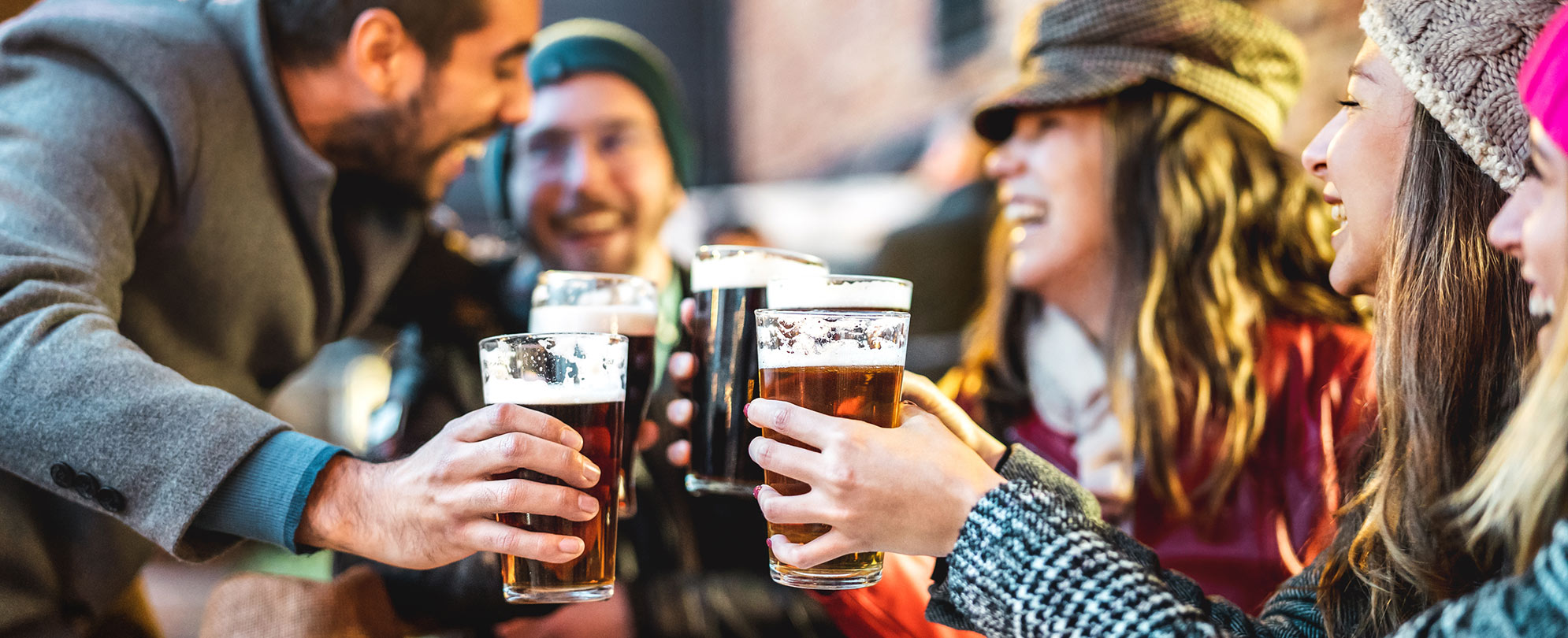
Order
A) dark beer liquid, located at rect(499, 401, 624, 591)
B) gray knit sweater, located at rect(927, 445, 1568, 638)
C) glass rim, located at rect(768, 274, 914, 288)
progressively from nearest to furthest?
gray knit sweater, located at rect(927, 445, 1568, 638) → dark beer liquid, located at rect(499, 401, 624, 591) → glass rim, located at rect(768, 274, 914, 288)

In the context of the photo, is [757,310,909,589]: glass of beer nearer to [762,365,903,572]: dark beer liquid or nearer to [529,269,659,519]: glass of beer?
[762,365,903,572]: dark beer liquid

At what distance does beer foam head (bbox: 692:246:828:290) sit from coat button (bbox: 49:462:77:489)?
2.48ft

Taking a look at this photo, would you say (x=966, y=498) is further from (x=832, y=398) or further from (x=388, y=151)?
(x=388, y=151)

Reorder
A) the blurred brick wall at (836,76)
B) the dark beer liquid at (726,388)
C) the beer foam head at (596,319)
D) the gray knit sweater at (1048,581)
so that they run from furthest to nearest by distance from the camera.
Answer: the blurred brick wall at (836,76) → the beer foam head at (596,319) → the dark beer liquid at (726,388) → the gray knit sweater at (1048,581)

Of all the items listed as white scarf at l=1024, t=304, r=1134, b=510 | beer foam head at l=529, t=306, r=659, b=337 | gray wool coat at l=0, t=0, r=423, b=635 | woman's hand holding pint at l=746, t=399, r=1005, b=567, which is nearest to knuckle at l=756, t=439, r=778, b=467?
woman's hand holding pint at l=746, t=399, r=1005, b=567

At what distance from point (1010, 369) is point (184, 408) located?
1591 mm

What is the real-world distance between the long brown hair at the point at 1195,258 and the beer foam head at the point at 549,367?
118cm

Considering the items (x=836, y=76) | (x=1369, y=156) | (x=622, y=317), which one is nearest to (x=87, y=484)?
(x=622, y=317)

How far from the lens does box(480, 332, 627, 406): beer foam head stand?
3.39ft

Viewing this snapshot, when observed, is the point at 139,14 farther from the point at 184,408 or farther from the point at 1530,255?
the point at 1530,255

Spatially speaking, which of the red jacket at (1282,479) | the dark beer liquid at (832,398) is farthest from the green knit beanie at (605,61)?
the dark beer liquid at (832,398)

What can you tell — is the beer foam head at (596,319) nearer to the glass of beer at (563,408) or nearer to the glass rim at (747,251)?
the glass rim at (747,251)

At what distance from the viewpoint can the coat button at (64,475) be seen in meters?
1.10

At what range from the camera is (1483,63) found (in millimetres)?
964
